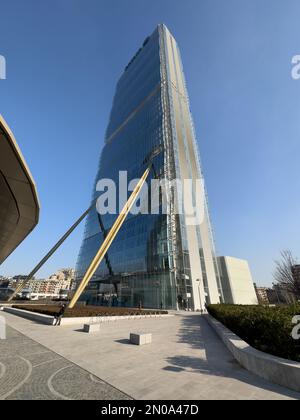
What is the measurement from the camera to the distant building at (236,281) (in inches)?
2255

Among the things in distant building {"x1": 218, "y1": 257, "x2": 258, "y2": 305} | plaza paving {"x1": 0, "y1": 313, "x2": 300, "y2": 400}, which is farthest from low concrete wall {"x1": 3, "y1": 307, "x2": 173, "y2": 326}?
distant building {"x1": 218, "y1": 257, "x2": 258, "y2": 305}

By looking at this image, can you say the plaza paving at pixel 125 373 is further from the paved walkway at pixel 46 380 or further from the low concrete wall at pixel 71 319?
the low concrete wall at pixel 71 319

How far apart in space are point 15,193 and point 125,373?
1182 centimetres

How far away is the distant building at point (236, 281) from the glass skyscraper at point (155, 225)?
12.2 m

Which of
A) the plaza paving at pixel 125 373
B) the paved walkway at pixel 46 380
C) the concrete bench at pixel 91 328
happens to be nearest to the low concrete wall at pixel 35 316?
the concrete bench at pixel 91 328

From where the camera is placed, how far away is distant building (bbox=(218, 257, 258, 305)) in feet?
188

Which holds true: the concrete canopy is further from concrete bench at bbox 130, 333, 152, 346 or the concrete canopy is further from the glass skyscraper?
the glass skyscraper

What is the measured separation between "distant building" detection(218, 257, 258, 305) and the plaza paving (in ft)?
173

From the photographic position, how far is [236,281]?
6047cm

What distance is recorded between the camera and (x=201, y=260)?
1729 inches

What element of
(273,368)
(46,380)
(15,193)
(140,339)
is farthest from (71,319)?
(273,368)

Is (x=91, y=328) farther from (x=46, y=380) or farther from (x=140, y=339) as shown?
(x=46, y=380)
